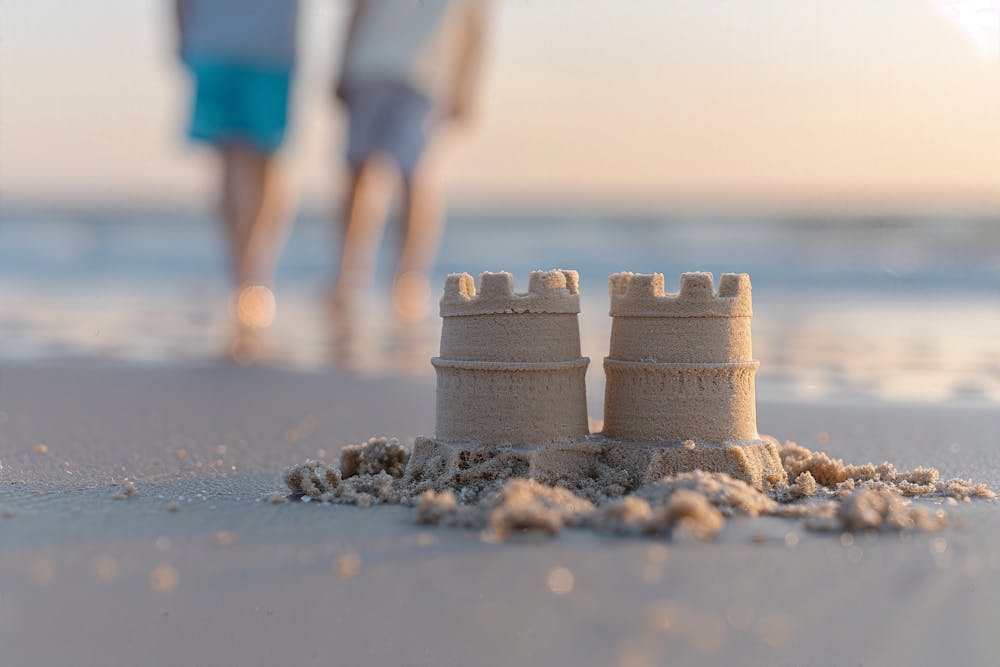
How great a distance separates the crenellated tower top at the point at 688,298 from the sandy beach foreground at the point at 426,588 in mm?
537

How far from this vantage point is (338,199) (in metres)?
7.55

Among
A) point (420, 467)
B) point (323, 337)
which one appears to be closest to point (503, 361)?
point (420, 467)

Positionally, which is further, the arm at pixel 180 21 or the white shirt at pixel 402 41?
the white shirt at pixel 402 41

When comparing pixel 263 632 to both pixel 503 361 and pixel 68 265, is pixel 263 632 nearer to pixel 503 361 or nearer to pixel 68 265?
pixel 503 361

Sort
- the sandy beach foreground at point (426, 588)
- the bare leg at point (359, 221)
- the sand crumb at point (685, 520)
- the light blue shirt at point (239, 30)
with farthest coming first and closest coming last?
1. the bare leg at point (359, 221)
2. the light blue shirt at point (239, 30)
3. the sand crumb at point (685, 520)
4. the sandy beach foreground at point (426, 588)

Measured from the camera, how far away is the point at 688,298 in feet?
7.82

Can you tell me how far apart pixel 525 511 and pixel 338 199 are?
587cm

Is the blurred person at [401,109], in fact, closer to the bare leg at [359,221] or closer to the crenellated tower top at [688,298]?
the bare leg at [359,221]

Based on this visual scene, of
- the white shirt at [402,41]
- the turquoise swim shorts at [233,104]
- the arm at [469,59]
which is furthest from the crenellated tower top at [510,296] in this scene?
the arm at [469,59]

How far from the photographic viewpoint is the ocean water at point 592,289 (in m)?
5.08

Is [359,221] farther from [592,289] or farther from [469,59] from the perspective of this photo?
[592,289]

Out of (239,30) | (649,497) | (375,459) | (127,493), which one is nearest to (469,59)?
(239,30)

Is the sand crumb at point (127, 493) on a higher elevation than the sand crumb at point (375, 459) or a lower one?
lower

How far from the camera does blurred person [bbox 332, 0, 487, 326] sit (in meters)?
6.89
